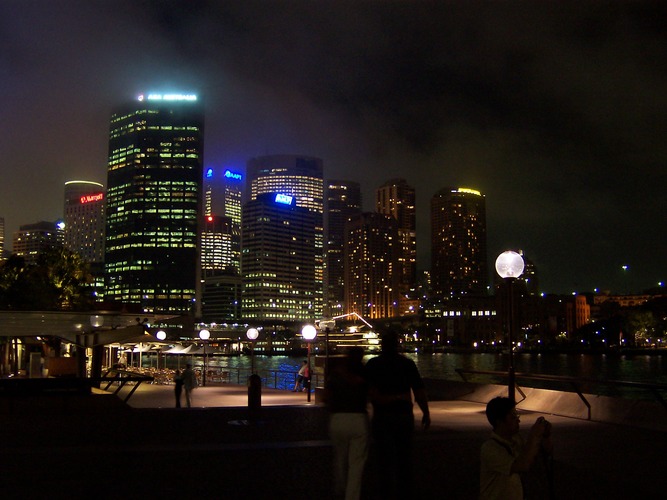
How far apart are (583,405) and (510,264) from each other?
361cm

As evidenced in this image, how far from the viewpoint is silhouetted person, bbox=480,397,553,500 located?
15.9 feet

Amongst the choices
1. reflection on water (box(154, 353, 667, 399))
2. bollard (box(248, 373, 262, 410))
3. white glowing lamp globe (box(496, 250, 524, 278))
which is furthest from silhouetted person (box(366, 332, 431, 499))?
reflection on water (box(154, 353, 667, 399))

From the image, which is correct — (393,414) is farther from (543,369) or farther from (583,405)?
(543,369)

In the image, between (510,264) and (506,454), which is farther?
(510,264)

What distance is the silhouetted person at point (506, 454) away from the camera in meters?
4.84

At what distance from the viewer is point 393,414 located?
7941 millimetres

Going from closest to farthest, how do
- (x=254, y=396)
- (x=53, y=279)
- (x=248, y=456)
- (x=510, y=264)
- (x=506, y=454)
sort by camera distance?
→ 1. (x=506, y=454)
2. (x=248, y=456)
3. (x=510, y=264)
4. (x=254, y=396)
5. (x=53, y=279)

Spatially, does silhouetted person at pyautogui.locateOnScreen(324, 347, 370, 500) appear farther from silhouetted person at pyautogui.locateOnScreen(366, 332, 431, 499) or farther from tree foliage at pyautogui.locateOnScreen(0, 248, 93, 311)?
tree foliage at pyautogui.locateOnScreen(0, 248, 93, 311)

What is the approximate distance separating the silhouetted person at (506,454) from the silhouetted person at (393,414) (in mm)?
2565

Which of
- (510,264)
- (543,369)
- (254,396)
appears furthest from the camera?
(543,369)

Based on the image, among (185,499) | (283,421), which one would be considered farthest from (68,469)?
(283,421)

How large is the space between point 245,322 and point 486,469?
18653 cm

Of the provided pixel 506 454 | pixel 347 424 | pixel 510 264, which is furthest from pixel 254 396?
pixel 506 454

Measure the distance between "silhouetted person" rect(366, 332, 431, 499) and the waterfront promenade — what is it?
3.22ft
